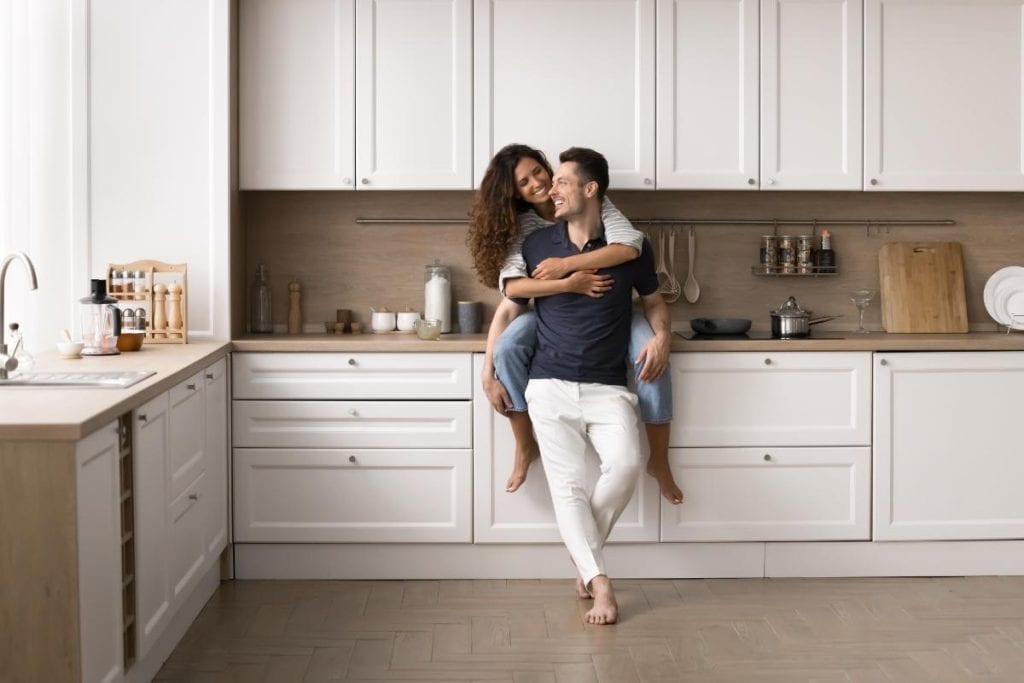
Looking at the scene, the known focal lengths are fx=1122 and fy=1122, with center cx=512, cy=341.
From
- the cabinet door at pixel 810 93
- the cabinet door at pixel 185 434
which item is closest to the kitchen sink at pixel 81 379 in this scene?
the cabinet door at pixel 185 434

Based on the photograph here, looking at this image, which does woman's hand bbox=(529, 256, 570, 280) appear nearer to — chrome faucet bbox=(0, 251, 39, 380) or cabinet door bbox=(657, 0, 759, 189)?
cabinet door bbox=(657, 0, 759, 189)

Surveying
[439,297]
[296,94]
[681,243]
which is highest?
[296,94]

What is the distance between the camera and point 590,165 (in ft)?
12.3

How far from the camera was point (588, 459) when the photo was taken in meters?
3.89

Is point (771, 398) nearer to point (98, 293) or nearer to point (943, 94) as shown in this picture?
point (943, 94)

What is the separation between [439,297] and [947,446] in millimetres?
1936

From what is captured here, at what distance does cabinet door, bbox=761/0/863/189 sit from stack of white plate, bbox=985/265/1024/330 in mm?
757

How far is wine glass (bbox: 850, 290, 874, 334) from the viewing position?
14.4ft

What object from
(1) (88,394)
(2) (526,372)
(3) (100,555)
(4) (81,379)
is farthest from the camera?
(2) (526,372)

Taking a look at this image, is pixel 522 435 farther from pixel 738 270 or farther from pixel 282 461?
pixel 738 270

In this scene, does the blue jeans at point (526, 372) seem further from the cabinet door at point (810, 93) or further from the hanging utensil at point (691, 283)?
the cabinet door at point (810, 93)

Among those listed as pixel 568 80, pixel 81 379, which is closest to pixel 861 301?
pixel 568 80

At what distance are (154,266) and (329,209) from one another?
823 mm

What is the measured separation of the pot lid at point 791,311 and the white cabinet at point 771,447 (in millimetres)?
200
